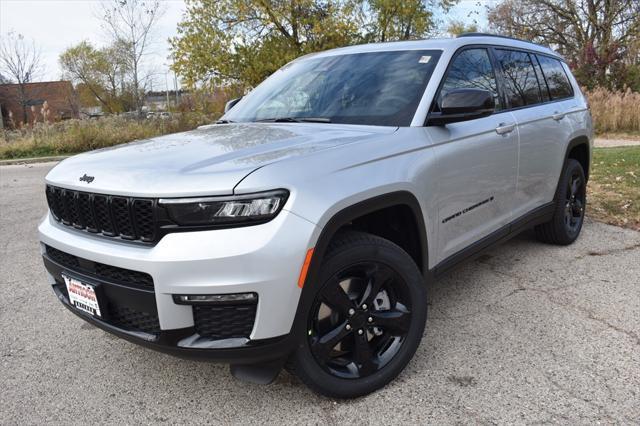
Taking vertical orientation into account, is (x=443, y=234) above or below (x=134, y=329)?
above

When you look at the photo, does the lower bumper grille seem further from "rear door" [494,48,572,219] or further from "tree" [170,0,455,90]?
"tree" [170,0,455,90]

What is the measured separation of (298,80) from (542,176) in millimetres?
2068

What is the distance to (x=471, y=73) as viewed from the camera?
346cm

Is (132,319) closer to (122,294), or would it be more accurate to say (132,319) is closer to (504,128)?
(122,294)

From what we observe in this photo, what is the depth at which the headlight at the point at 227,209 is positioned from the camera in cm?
203

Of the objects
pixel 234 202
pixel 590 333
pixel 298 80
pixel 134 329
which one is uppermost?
pixel 298 80

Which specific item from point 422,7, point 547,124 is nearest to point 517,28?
point 422,7

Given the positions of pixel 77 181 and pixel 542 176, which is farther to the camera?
pixel 542 176

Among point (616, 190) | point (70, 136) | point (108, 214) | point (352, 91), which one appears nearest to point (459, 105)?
point (352, 91)

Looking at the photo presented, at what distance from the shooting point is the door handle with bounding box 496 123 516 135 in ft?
11.3

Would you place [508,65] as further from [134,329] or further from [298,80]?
[134,329]

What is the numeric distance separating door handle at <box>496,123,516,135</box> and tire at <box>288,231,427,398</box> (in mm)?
1361

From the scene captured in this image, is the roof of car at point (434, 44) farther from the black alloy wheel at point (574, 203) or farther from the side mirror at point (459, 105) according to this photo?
the black alloy wheel at point (574, 203)

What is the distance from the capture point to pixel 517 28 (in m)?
33.2
